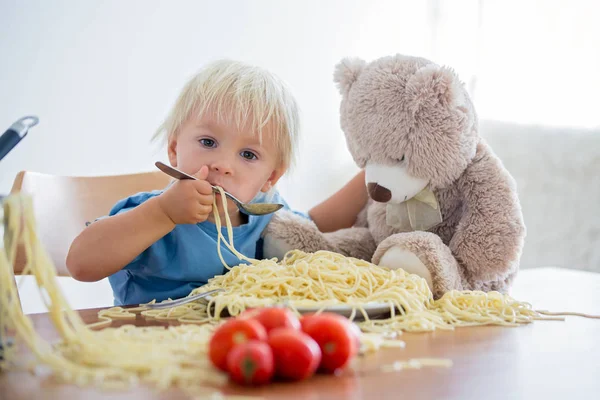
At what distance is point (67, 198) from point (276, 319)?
96cm

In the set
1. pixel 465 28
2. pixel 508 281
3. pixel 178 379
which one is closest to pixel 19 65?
pixel 508 281

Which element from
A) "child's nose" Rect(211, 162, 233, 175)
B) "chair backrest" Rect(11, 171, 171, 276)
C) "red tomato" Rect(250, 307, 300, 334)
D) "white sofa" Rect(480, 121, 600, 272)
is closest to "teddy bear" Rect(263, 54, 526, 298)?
"child's nose" Rect(211, 162, 233, 175)

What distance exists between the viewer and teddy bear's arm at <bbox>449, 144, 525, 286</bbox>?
3.42 ft

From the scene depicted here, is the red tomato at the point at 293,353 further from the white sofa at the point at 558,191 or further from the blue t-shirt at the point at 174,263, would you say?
the white sofa at the point at 558,191

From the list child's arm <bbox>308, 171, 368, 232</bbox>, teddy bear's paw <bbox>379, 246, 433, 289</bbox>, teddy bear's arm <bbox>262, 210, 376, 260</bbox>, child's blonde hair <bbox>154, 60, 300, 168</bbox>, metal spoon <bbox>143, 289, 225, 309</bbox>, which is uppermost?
child's blonde hair <bbox>154, 60, 300, 168</bbox>

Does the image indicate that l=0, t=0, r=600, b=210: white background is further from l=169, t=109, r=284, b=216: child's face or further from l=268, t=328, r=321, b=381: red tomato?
l=268, t=328, r=321, b=381: red tomato

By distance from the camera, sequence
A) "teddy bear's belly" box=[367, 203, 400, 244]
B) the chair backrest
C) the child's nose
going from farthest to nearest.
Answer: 1. the chair backrest
2. "teddy bear's belly" box=[367, 203, 400, 244]
3. the child's nose

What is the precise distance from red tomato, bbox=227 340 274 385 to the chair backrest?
0.90 m

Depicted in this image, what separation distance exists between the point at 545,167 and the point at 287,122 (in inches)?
52.0

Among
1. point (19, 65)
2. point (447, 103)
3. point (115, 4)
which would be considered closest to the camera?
point (447, 103)

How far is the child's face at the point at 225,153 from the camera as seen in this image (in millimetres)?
1094

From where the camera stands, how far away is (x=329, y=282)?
90cm

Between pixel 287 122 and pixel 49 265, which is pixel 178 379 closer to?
pixel 49 265

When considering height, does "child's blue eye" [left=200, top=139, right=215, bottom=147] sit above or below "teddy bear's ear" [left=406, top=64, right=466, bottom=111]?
below
